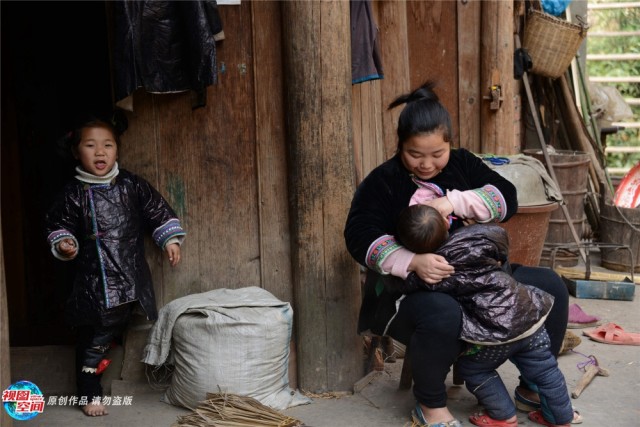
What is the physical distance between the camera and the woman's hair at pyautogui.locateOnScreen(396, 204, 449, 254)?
11.5 feet

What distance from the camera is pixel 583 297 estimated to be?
5820 millimetres

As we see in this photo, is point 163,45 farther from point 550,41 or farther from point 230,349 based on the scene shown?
point 550,41

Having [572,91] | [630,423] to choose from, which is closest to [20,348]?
[630,423]

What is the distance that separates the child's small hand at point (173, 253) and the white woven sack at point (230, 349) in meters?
0.20

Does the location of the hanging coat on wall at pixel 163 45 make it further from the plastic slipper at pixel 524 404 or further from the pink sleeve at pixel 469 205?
the plastic slipper at pixel 524 404

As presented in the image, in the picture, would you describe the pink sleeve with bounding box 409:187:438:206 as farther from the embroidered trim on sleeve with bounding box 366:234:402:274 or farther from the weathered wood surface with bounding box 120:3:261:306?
the weathered wood surface with bounding box 120:3:261:306

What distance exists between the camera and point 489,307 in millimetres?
3518

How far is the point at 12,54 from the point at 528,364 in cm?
374

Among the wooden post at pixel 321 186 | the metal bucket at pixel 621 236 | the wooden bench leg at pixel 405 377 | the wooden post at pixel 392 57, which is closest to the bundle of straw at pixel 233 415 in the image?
the wooden post at pixel 321 186

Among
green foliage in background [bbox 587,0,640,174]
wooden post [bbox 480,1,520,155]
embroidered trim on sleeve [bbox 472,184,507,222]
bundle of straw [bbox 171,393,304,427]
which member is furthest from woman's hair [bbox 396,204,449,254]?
green foliage in background [bbox 587,0,640,174]

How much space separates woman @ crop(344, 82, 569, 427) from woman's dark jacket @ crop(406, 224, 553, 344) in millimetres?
42

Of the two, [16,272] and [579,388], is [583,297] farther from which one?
[16,272]

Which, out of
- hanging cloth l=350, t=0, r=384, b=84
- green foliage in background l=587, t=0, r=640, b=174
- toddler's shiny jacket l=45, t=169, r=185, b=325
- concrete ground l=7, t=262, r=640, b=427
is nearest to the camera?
concrete ground l=7, t=262, r=640, b=427

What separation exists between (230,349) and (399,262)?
2.93 ft
